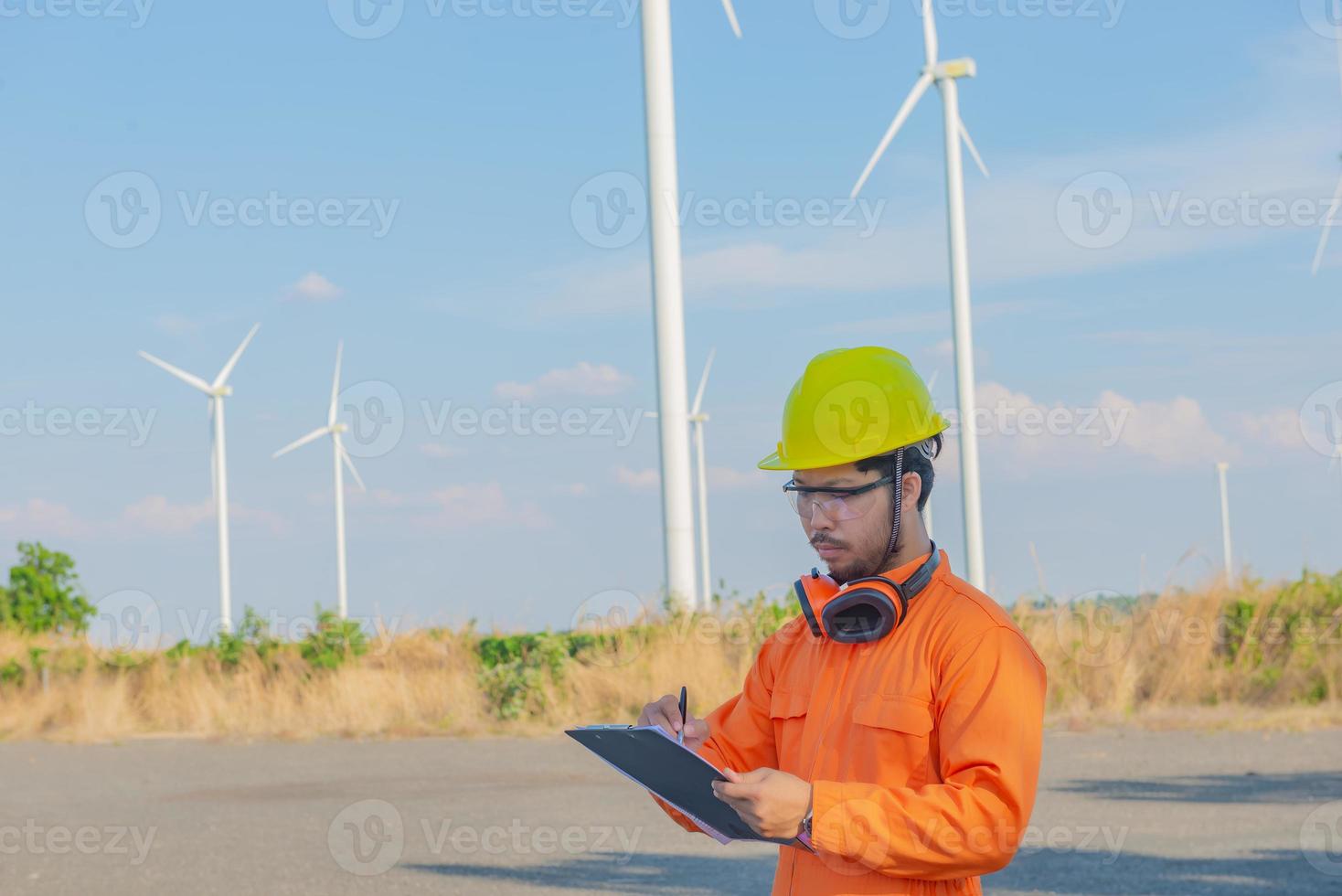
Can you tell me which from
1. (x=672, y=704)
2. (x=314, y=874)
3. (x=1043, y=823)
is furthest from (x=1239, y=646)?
(x=672, y=704)

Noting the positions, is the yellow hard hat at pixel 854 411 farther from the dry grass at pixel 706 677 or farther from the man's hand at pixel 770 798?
the dry grass at pixel 706 677

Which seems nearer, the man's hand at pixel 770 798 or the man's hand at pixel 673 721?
the man's hand at pixel 770 798

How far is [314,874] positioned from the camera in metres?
9.27

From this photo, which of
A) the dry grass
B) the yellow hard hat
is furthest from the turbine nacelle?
the yellow hard hat

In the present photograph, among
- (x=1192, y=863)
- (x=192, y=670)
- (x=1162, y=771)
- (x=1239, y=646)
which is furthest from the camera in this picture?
(x=192, y=670)

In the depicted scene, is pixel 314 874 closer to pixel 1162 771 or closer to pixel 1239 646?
pixel 1162 771

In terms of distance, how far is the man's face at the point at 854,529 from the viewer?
316 cm

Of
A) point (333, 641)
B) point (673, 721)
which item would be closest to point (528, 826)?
point (673, 721)

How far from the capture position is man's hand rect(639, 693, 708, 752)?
3.45 meters

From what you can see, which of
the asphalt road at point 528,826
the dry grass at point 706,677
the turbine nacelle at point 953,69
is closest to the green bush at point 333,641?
the dry grass at point 706,677

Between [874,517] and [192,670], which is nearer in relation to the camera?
[874,517]

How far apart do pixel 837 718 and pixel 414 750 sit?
13.9 metres

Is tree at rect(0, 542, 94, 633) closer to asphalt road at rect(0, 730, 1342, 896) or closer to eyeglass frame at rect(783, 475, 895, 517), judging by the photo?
asphalt road at rect(0, 730, 1342, 896)

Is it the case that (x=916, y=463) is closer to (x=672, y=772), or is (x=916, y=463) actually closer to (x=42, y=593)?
(x=672, y=772)
